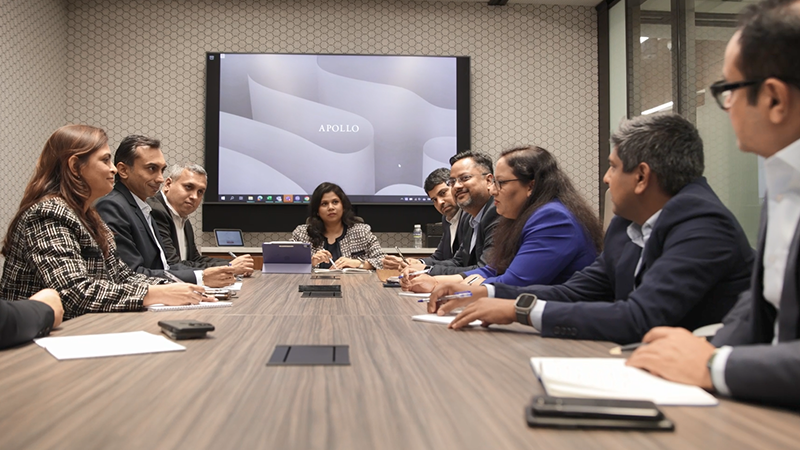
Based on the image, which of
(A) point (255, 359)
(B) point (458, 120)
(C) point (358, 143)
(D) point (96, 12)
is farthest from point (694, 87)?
(D) point (96, 12)

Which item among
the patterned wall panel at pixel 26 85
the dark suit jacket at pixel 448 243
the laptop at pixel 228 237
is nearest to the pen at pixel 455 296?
the dark suit jacket at pixel 448 243

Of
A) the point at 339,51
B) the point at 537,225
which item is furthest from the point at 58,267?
the point at 339,51

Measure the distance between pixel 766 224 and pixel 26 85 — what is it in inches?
202

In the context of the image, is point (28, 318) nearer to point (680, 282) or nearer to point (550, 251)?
point (680, 282)

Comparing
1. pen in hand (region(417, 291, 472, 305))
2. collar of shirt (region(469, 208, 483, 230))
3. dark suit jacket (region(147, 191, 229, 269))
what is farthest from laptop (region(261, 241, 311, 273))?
pen in hand (region(417, 291, 472, 305))

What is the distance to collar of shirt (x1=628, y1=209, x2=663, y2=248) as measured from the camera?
5.50 feet

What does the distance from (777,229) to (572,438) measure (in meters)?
0.58

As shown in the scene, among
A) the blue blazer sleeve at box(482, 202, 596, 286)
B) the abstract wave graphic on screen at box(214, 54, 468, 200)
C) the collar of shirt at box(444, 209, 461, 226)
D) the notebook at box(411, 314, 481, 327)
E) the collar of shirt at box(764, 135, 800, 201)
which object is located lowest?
the notebook at box(411, 314, 481, 327)

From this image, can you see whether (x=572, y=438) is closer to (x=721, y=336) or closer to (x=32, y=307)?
(x=721, y=336)

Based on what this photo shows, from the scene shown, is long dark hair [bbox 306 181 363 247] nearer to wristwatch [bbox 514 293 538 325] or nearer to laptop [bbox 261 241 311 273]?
laptop [bbox 261 241 311 273]

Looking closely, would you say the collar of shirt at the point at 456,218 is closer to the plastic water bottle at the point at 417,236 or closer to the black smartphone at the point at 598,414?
the plastic water bottle at the point at 417,236

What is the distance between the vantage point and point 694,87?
4312 millimetres

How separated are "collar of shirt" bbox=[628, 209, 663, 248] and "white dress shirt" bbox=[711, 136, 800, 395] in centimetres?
54

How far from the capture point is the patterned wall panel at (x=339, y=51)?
5.41 metres
